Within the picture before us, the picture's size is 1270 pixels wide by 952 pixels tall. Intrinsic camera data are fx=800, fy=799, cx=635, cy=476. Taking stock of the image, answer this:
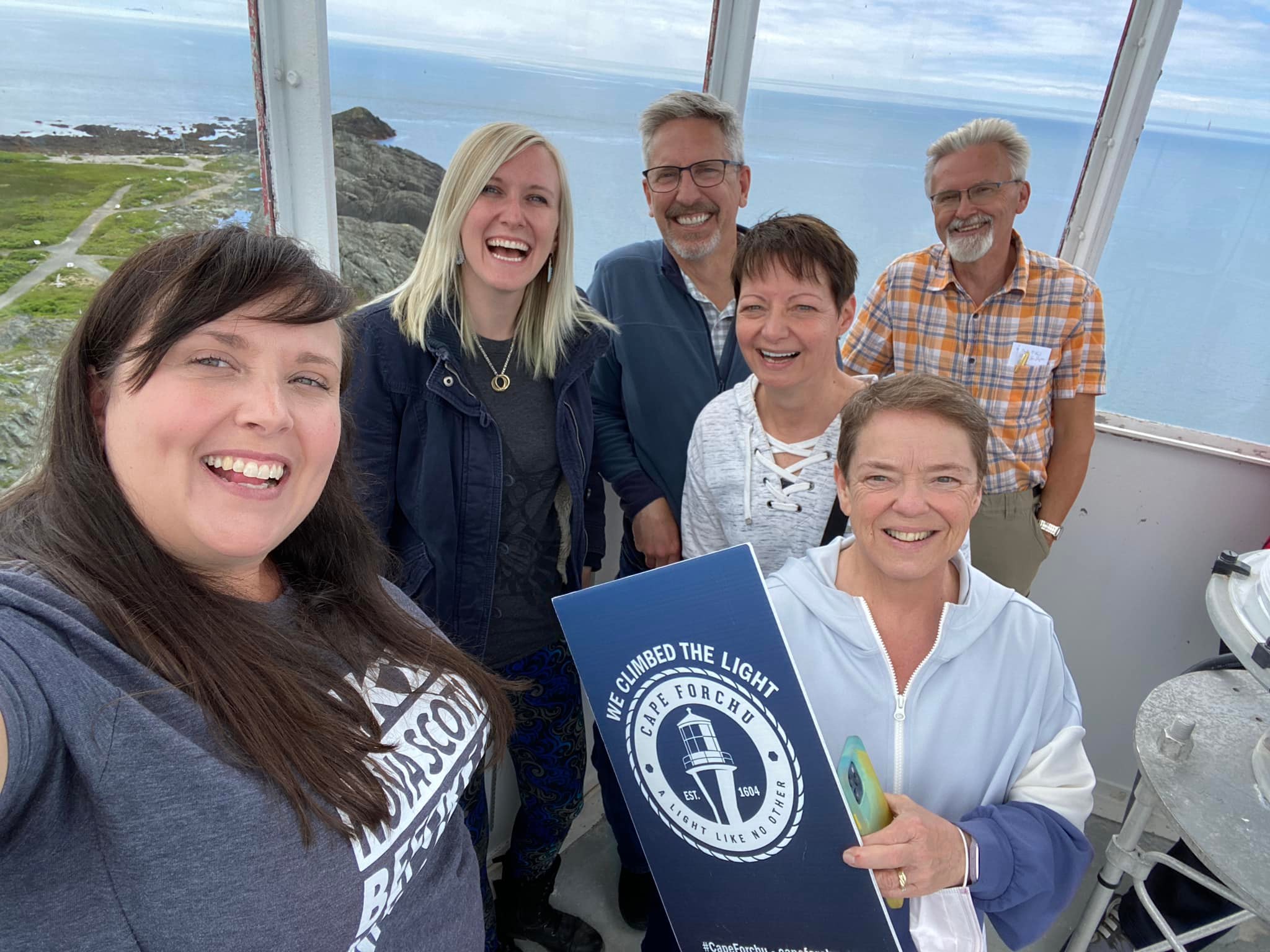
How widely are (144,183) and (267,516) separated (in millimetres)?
1105

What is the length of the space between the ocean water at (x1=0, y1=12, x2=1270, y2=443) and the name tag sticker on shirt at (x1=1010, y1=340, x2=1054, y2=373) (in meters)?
0.80

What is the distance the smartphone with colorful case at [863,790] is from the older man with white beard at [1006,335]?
1521 mm

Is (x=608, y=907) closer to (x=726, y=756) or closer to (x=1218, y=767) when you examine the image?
(x=726, y=756)

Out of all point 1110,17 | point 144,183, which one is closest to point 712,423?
point 144,183

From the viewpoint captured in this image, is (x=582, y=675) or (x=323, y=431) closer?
(x=323, y=431)

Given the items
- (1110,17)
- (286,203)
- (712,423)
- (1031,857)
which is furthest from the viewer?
(1110,17)

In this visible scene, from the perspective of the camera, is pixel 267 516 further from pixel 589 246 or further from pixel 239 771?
pixel 589 246

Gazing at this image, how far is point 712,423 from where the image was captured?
5.48 ft

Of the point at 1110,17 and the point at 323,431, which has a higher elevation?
the point at 1110,17

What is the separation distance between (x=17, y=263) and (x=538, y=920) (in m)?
1.88

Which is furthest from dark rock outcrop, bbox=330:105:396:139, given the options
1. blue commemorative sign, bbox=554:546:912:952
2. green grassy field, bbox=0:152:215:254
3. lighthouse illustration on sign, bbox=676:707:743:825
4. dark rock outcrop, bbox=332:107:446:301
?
lighthouse illustration on sign, bbox=676:707:743:825

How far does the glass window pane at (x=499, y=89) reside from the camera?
1895 millimetres

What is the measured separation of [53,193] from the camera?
1.44m

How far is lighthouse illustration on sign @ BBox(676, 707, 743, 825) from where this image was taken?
1.12m
